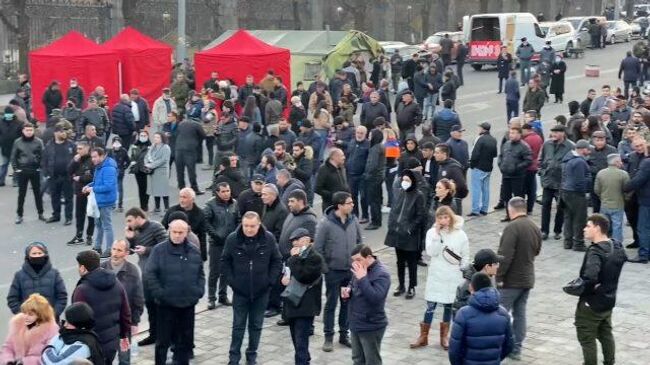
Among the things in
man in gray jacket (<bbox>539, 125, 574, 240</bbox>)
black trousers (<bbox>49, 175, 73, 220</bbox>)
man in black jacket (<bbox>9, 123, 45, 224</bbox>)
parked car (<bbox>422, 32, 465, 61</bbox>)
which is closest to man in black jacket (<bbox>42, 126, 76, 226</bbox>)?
black trousers (<bbox>49, 175, 73, 220</bbox>)

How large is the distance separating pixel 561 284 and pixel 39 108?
55.4 ft

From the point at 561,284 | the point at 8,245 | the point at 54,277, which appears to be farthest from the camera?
the point at 8,245

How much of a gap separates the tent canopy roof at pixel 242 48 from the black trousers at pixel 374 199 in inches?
409

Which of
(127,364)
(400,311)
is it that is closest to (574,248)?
(400,311)

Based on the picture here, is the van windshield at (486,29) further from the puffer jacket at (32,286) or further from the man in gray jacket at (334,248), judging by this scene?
the puffer jacket at (32,286)

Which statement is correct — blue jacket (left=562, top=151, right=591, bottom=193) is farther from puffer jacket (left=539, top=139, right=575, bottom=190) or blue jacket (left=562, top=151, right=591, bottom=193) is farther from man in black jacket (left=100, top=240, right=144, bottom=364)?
man in black jacket (left=100, top=240, right=144, bottom=364)

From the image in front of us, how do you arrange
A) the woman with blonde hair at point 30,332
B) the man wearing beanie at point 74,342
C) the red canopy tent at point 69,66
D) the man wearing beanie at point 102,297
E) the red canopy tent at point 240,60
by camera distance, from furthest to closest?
1. the red canopy tent at point 240,60
2. the red canopy tent at point 69,66
3. the man wearing beanie at point 102,297
4. the woman with blonde hair at point 30,332
5. the man wearing beanie at point 74,342

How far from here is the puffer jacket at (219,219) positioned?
469 inches

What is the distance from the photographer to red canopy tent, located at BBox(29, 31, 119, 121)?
2538cm

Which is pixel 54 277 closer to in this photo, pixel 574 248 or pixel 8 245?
pixel 8 245

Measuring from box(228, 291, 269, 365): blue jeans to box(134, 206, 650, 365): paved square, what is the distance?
36 centimetres

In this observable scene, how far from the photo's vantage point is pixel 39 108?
26109 millimetres

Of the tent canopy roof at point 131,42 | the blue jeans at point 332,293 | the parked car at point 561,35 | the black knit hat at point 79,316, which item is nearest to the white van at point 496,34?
the parked car at point 561,35

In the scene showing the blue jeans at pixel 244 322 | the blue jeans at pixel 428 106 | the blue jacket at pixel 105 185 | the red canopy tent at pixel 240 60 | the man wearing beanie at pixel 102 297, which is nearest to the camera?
the man wearing beanie at pixel 102 297
